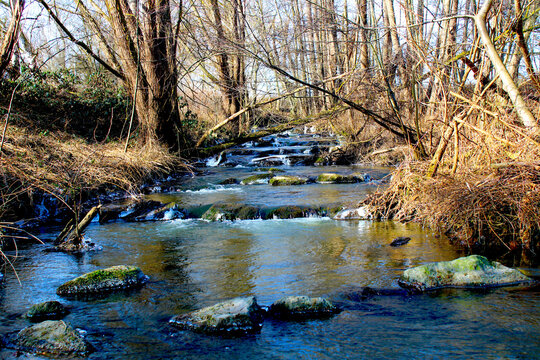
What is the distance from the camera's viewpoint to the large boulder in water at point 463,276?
4.89m

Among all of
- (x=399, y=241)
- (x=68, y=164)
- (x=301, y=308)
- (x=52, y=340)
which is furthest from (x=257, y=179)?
(x=52, y=340)

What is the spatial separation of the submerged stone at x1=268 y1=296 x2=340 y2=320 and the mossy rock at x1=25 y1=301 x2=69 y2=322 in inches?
81.7

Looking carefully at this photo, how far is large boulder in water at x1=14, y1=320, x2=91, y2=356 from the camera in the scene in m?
3.61

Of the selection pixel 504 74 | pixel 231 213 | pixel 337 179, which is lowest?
pixel 231 213

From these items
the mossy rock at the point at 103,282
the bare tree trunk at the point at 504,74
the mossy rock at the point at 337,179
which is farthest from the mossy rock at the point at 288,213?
the bare tree trunk at the point at 504,74

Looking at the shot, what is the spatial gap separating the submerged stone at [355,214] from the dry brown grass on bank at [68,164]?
4.70 meters

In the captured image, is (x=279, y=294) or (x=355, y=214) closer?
(x=279, y=294)

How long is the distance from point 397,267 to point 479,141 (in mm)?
2365

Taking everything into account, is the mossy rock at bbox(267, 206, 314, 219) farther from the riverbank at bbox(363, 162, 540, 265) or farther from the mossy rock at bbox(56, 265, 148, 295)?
the mossy rock at bbox(56, 265, 148, 295)

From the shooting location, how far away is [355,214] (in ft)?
28.7

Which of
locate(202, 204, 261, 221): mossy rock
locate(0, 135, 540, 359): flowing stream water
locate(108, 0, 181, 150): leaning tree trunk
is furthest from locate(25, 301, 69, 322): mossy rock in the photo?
locate(108, 0, 181, 150): leaning tree trunk

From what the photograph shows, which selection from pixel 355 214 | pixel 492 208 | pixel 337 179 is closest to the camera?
pixel 492 208

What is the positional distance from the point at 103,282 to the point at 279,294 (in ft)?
6.64

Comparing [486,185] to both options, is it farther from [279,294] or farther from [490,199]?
[279,294]
